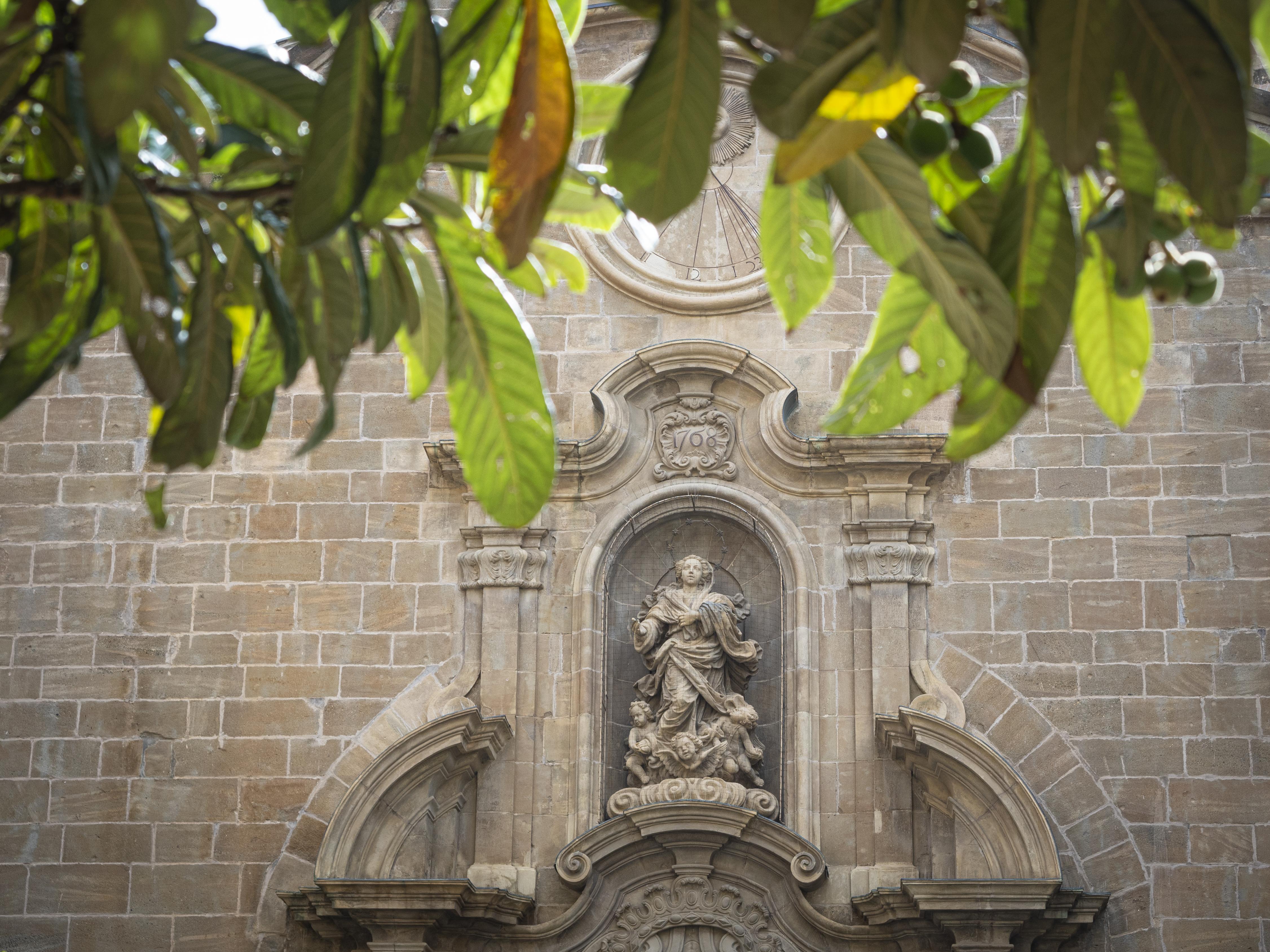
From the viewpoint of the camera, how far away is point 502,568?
8.97m

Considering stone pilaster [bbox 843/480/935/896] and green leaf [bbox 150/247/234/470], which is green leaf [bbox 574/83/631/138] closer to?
green leaf [bbox 150/247/234/470]

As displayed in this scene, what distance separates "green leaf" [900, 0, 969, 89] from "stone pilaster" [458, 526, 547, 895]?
7.44m

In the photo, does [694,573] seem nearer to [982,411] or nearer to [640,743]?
[640,743]

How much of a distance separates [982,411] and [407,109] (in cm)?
66

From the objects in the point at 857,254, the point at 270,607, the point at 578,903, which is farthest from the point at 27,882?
the point at 857,254

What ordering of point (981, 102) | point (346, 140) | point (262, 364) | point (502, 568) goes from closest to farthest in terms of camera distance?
1. point (346, 140)
2. point (981, 102)
3. point (262, 364)
4. point (502, 568)

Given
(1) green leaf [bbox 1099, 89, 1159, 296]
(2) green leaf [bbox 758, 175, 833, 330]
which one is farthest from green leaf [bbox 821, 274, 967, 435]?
(1) green leaf [bbox 1099, 89, 1159, 296]

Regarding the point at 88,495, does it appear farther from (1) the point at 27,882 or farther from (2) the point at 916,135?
(2) the point at 916,135

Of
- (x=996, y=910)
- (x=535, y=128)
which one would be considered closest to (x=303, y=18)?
(x=535, y=128)

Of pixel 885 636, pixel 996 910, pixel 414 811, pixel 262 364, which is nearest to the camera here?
pixel 262 364

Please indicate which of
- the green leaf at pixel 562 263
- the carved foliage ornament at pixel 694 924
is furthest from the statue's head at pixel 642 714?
the green leaf at pixel 562 263

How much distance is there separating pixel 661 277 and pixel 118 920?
179 inches

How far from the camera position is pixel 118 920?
8.55 metres

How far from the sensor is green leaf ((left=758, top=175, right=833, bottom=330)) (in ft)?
5.98
